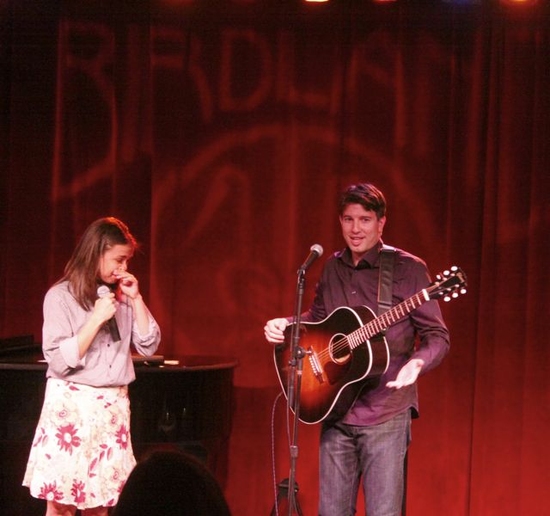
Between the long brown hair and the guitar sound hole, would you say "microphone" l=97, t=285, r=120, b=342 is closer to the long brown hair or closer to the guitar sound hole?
the long brown hair

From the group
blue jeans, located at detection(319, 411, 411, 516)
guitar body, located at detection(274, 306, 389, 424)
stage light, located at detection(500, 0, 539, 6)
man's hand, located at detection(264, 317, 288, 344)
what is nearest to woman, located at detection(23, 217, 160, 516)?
man's hand, located at detection(264, 317, 288, 344)

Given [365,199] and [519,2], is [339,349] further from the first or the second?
[519,2]

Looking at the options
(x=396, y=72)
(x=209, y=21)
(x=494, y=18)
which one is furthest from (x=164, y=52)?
(x=494, y=18)

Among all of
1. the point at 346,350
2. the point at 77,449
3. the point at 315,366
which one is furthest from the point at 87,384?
the point at 346,350

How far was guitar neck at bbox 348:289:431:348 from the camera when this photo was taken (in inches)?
144

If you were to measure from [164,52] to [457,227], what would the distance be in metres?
2.32

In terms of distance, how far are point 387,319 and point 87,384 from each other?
4.47 feet

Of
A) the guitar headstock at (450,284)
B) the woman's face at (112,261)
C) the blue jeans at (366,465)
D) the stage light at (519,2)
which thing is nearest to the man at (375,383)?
the blue jeans at (366,465)

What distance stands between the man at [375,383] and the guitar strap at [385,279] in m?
0.02

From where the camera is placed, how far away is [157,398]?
4.69m

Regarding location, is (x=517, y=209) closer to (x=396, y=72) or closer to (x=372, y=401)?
(x=396, y=72)

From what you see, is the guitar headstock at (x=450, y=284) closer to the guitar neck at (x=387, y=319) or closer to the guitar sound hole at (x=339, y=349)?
the guitar neck at (x=387, y=319)

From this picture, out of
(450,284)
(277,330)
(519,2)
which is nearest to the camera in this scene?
(450,284)

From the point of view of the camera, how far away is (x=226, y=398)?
195 inches
